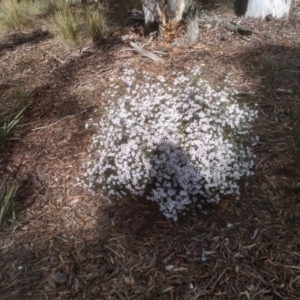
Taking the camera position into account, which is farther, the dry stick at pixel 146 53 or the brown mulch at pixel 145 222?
the dry stick at pixel 146 53

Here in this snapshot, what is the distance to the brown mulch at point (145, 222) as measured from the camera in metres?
2.35

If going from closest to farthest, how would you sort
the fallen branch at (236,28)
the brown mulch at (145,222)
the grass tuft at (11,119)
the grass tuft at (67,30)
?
the brown mulch at (145,222) < the grass tuft at (11,119) < the fallen branch at (236,28) < the grass tuft at (67,30)

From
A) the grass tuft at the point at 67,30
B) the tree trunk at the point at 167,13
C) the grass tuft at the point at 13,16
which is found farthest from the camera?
the grass tuft at the point at 13,16

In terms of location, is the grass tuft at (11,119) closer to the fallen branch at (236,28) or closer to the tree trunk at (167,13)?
the tree trunk at (167,13)

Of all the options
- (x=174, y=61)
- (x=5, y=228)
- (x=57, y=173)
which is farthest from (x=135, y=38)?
(x=5, y=228)

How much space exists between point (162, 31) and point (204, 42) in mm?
533

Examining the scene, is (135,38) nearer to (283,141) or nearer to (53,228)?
(283,141)

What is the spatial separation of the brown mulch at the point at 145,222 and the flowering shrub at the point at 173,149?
13 cm

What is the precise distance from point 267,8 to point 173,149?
9.65 ft

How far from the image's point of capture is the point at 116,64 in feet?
13.2

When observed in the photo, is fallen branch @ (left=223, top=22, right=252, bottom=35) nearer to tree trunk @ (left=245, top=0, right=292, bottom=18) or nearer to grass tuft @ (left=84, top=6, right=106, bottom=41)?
tree trunk @ (left=245, top=0, right=292, bottom=18)

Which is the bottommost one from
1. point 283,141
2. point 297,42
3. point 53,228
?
point 53,228

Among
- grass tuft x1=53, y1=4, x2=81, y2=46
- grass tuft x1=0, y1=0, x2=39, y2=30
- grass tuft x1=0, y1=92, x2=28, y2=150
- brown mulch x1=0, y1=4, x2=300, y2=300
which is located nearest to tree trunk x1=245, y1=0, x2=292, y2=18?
brown mulch x1=0, y1=4, x2=300, y2=300

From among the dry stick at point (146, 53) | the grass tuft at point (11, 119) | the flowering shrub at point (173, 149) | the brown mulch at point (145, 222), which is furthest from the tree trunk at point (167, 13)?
the grass tuft at point (11, 119)
